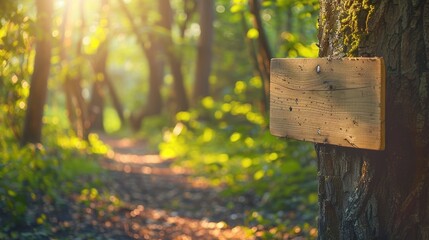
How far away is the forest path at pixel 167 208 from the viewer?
7.12 m

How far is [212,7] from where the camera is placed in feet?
62.2

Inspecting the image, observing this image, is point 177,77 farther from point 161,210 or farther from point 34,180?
point 34,180

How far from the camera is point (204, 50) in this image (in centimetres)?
1920

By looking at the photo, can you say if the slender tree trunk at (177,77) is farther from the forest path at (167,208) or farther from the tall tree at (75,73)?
the forest path at (167,208)

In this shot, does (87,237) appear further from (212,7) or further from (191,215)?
(212,7)

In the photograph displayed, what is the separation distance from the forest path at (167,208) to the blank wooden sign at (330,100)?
10.1ft

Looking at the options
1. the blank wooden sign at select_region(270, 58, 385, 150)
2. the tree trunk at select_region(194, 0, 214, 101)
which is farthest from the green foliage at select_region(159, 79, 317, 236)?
the tree trunk at select_region(194, 0, 214, 101)

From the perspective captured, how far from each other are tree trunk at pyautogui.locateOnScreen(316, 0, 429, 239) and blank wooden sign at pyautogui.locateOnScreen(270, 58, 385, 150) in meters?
0.17

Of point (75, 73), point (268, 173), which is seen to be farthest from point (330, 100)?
point (75, 73)

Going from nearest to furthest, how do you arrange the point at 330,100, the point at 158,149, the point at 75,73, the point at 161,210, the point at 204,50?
the point at 330,100
the point at 161,210
the point at 75,73
the point at 204,50
the point at 158,149

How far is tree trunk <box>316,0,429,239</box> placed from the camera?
11.5 feet

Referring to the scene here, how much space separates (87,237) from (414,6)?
413 cm

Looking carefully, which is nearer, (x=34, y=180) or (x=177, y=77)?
(x=34, y=180)

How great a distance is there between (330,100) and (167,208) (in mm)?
5623
